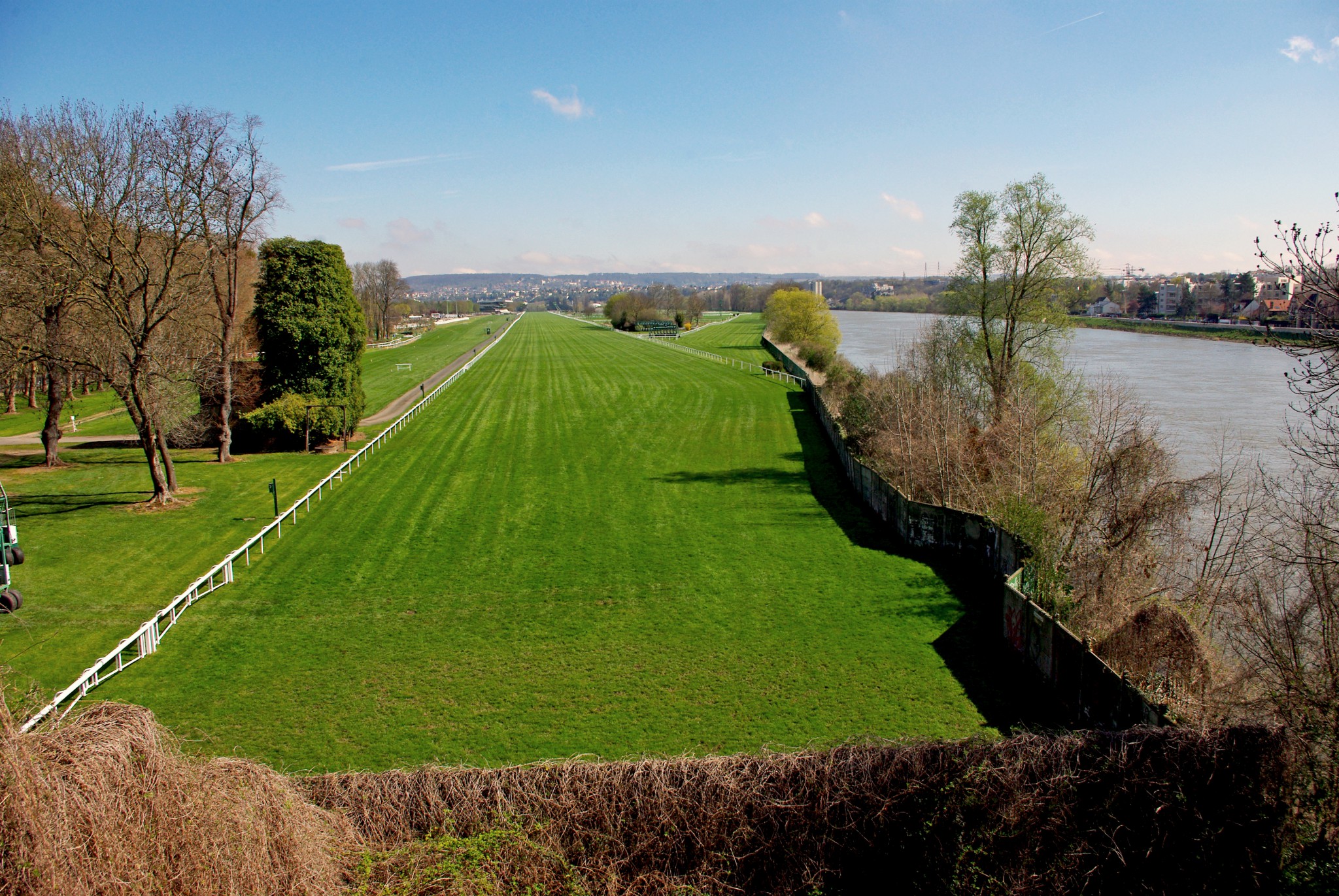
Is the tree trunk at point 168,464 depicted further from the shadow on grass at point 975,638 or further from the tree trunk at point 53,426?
the shadow on grass at point 975,638

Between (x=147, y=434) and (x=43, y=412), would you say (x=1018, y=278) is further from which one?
(x=43, y=412)

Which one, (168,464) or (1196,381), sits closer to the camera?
(168,464)

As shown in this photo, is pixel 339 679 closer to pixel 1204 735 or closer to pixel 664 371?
pixel 1204 735

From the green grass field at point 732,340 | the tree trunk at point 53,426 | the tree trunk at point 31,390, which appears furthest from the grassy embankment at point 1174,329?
the tree trunk at point 31,390

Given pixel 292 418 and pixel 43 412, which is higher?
pixel 292 418

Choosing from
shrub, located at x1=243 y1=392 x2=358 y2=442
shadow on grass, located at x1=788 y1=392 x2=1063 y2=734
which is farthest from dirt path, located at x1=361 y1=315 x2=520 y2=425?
shadow on grass, located at x1=788 y1=392 x2=1063 y2=734

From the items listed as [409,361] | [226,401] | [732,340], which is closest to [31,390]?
[226,401]

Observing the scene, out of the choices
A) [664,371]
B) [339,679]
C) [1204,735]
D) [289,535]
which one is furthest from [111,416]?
[1204,735]
